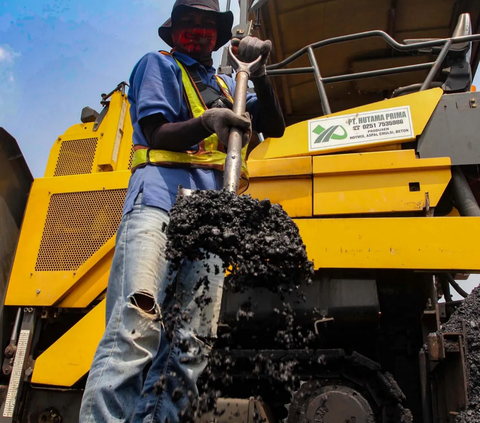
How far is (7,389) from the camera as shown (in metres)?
2.79

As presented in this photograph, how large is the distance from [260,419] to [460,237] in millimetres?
1277

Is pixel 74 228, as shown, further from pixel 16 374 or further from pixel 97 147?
pixel 16 374

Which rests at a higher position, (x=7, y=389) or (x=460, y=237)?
(x=460, y=237)

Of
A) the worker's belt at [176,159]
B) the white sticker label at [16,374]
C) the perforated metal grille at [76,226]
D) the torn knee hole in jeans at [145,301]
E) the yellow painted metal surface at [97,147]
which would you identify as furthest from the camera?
the yellow painted metal surface at [97,147]

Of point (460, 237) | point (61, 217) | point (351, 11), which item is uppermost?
point (351, 11)

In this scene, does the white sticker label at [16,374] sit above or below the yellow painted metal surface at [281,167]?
below

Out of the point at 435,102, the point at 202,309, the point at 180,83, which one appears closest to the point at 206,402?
the point at 202,309

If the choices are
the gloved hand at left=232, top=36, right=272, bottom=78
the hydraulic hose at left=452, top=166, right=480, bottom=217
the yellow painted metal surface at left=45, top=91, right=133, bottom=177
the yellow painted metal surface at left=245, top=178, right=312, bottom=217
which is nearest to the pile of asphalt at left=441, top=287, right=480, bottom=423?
the hydraulic hose at left=452, top=166, right=480, bottom=217

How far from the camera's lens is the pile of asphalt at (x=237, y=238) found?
1.62 meters

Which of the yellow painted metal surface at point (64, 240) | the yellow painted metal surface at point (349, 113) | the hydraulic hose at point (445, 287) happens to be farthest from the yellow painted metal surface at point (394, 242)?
the yellow painted metal surface at point (64, 240)

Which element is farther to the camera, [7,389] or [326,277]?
[7,389]

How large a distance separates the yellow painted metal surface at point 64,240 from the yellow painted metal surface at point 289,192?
1028mm

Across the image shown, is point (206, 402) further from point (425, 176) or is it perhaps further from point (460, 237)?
point (425, 176)

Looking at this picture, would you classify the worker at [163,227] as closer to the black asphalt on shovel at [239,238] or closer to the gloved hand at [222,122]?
the gloved hand at [222,122]
